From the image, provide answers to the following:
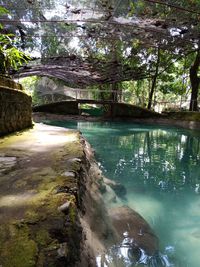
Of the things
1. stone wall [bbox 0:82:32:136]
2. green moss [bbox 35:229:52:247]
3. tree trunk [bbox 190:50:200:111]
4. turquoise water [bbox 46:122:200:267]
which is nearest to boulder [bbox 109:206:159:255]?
turquoise water [bbox 46:122:200:267]

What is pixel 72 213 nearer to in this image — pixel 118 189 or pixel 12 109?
pixel 118 189

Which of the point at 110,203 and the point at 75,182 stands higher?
the point at 75,182

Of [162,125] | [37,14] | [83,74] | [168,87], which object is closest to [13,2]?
[37,14]

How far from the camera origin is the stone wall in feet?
12.2

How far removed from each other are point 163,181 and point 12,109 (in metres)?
2.80

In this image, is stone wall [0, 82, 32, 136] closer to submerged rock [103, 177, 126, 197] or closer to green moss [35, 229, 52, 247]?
submerged rock [103, 177, 126, 197]

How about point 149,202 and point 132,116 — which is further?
point 132,116

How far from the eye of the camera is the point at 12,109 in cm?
409

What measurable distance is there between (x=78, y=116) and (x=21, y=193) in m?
13.2

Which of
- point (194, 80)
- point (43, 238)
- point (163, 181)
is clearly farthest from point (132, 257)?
point (194, 80)

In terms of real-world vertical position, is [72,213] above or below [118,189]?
above

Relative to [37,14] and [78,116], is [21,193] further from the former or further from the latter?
[78,116]

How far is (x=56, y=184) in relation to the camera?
189cm

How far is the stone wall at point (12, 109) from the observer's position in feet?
12.2
